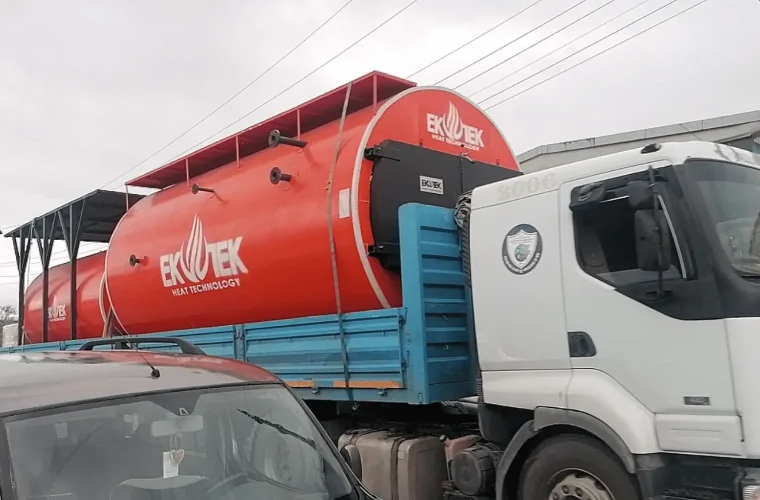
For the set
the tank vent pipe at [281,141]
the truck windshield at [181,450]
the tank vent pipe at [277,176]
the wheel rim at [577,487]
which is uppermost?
the tank vent pipe at [281,141]

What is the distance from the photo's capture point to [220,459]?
2.90 m

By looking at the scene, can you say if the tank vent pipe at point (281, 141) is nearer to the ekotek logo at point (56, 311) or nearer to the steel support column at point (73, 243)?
the steel support column at point (73, 243)

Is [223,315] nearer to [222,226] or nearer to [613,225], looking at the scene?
[222,226]

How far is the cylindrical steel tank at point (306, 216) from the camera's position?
5.63 m

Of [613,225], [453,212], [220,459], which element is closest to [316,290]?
[453,212]

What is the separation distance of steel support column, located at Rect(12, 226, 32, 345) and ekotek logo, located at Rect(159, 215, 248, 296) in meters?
5.66

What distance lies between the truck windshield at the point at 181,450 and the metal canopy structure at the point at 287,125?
11.7 ft

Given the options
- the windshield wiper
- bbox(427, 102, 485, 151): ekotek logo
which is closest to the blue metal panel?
bbox(427, 102, 485, 151): ekotek logo

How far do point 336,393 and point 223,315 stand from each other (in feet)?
6.02

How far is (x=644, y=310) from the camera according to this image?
387 centimetres

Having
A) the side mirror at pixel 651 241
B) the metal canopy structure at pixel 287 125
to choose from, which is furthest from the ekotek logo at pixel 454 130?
the side mirror at pixel 651 241

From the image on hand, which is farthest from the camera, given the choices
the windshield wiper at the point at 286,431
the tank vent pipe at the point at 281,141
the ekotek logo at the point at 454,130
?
the ekotek logo at the point at 454,130

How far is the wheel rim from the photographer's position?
3941mm

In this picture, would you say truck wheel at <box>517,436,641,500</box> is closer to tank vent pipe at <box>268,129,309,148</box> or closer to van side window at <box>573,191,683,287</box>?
van side window at <box>573,191,683,287</box>
